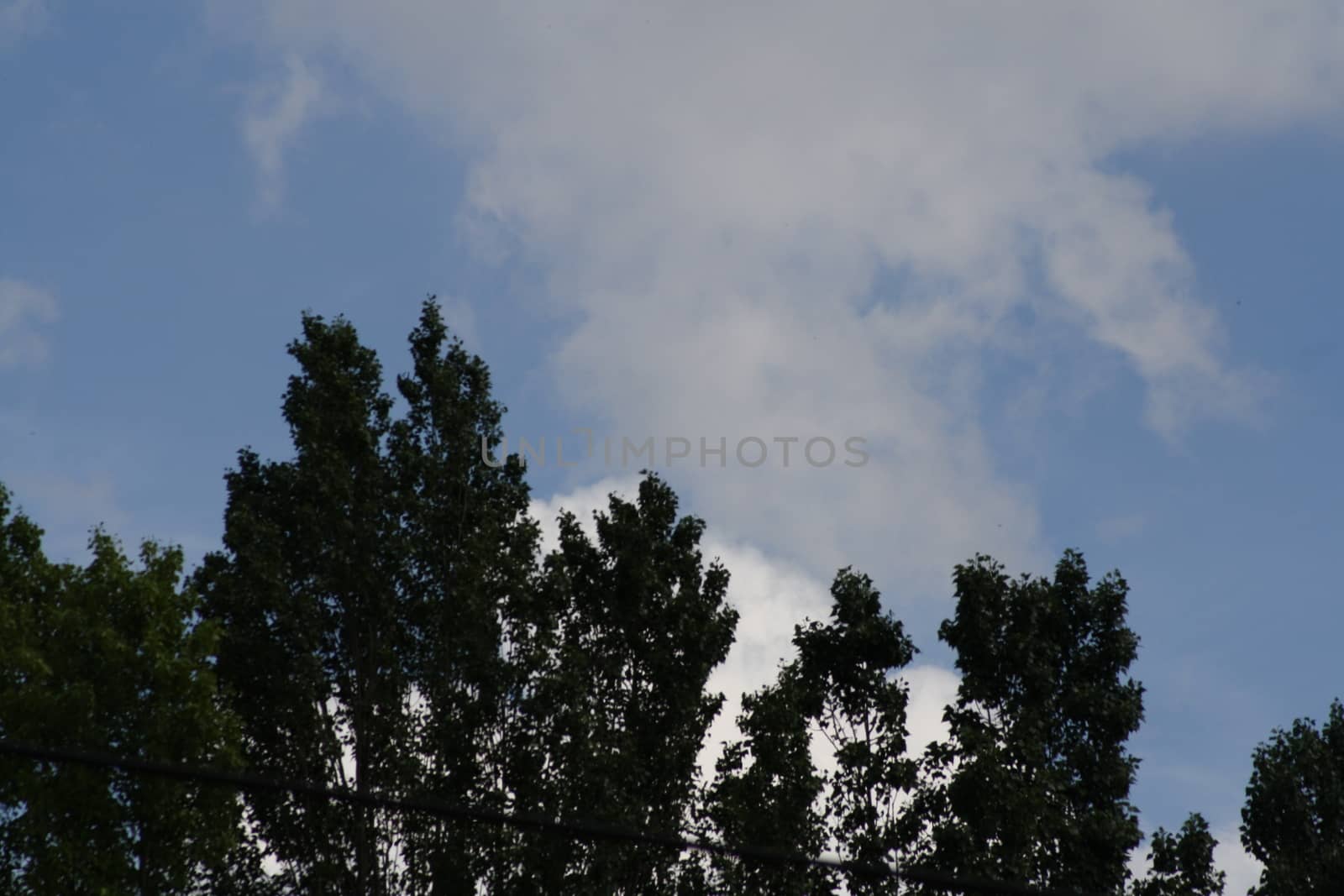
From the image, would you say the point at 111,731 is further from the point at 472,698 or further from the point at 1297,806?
the point at 1297,806

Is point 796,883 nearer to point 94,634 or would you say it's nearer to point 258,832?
point 258,832

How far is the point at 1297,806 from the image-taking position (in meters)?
38.2

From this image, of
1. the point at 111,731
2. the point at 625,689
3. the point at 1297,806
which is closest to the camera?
the point at 111,731

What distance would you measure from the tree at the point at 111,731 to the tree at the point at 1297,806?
26481 millimetres

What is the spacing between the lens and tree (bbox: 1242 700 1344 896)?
121ft

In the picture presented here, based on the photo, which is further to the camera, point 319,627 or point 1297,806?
point 1297,806

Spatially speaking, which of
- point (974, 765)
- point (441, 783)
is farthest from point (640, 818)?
point (974, 765)

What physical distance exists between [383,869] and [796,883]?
879 centimetres

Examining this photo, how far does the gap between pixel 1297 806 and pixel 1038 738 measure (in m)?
12.3

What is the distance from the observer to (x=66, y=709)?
85.3ft

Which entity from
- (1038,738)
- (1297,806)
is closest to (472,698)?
(1038,738)

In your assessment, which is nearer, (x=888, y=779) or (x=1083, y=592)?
(x=888, y=779)

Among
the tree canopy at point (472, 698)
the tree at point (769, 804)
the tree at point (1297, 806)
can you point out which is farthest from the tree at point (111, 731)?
the tree at point (1297, 806)

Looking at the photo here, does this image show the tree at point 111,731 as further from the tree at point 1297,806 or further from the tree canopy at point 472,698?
the tree at point 1297,806
